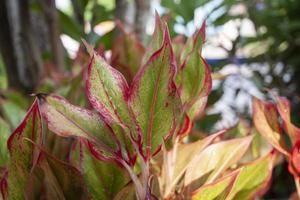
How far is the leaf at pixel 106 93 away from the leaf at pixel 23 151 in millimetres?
58

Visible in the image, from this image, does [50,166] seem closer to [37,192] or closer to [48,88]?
[37,192]

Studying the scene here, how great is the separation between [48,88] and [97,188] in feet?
1.17

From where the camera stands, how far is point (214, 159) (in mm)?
425

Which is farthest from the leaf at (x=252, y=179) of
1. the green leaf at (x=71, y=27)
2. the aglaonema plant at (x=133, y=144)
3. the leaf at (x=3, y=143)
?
the green leaf at (x=71, y=27)

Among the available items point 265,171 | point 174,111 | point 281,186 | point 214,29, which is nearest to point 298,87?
point 281,186

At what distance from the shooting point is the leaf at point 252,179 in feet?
1.32

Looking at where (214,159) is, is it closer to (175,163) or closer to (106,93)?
(175,163)

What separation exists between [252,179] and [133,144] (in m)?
0.14

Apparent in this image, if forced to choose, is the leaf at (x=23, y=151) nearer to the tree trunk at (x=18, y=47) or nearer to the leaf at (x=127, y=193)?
the leaf at (x=127, y=193)

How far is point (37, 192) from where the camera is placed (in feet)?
1.26

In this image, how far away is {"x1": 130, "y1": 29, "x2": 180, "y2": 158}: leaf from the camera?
32cm

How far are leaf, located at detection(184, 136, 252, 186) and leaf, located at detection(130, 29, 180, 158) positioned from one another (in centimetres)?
9

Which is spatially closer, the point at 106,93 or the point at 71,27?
the point at 106,93

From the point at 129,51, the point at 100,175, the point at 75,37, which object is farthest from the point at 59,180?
the point at 75,37
